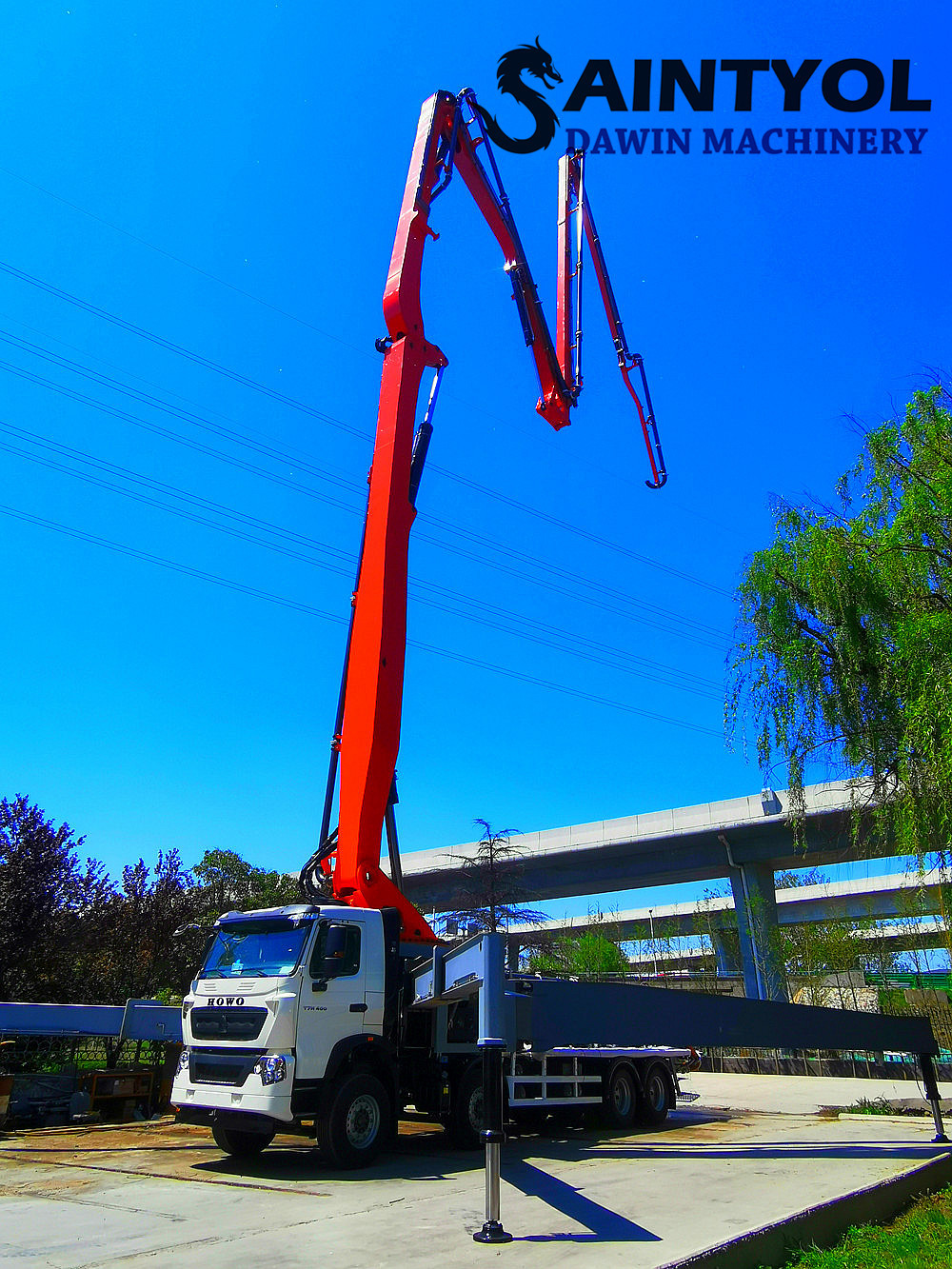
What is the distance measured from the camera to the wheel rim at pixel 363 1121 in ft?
28.9

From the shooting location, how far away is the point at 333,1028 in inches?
352

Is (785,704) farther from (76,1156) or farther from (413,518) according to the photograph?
(76,1156)

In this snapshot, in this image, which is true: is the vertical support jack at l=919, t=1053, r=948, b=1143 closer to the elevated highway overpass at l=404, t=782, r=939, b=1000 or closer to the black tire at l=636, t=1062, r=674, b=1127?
the black tire at l=636, t=1062, r=674, b=1127

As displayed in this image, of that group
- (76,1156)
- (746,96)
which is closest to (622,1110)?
(76,1156)

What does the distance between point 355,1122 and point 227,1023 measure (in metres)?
1.60

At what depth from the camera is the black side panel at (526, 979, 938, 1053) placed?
6.86 m

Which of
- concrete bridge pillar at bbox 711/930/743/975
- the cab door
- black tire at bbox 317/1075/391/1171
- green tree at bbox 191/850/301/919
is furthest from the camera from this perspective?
concrete bridge pillar at bbox 711/930/743/975

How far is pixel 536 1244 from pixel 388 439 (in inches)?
352

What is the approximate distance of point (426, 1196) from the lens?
7.36 m

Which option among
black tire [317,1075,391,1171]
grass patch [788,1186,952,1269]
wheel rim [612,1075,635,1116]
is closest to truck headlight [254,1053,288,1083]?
black tire [317,1075,391,1171]

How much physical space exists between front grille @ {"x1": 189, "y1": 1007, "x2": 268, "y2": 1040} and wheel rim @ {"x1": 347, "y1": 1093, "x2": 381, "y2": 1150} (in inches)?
49.1

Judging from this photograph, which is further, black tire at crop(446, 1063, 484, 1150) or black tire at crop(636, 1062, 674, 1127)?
black tire at crop(636, 1062, 674, 1127)

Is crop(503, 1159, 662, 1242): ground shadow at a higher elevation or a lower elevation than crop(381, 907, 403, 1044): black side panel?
lower

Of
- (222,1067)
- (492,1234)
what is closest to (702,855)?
(222,1067)
